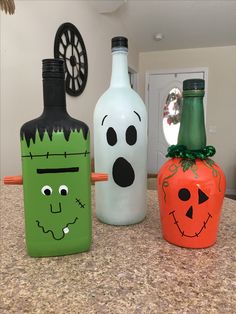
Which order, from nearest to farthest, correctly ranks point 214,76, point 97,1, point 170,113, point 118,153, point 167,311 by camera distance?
point 167,311, point 118,153, point 97,1, point 214,76, point 170,113

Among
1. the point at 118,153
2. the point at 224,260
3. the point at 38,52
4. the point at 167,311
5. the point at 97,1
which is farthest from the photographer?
the point at 97,1

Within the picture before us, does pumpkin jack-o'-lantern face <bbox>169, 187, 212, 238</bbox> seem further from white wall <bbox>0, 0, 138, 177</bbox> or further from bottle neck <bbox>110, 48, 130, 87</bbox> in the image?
white wall <bbox>0, 0, 138, 177</bbox>

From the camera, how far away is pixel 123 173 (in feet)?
1.70

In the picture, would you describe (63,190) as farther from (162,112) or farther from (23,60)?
(162,112)

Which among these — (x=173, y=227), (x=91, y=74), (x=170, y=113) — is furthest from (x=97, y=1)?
(x=173, y=227)

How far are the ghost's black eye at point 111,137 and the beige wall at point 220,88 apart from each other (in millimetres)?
3353

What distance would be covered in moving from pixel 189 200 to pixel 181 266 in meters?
0.10

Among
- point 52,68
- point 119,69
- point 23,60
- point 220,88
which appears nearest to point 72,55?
point 23,60

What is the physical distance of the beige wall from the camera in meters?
3.61

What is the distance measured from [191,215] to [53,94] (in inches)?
11.1

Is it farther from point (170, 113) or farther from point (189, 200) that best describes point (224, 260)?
point (170, 113)

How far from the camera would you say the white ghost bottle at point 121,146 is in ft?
1.64

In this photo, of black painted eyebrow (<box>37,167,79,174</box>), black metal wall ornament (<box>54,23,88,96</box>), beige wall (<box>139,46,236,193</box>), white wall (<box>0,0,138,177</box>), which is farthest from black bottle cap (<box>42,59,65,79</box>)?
beige wall (<box>139,46,236,193</box>)

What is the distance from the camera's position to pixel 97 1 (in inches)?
87.4
